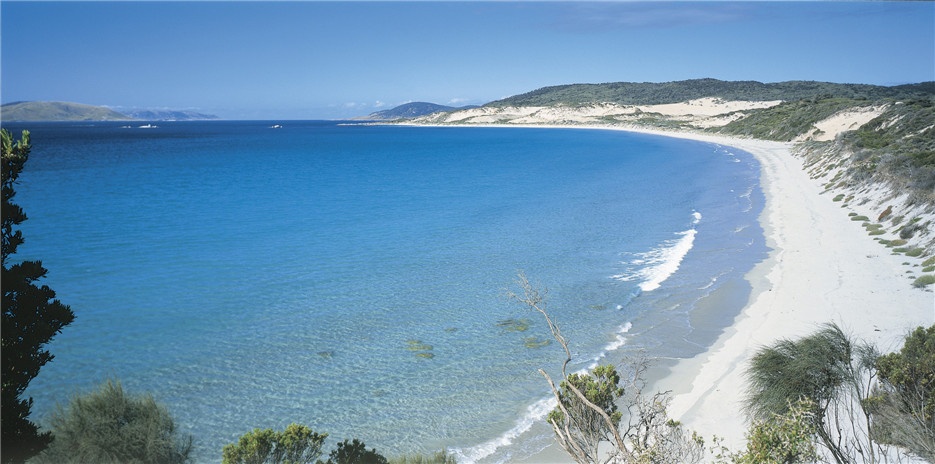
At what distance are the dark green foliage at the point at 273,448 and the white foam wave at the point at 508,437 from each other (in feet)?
9.13

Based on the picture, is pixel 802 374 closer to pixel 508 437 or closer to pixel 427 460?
pixel 508 437

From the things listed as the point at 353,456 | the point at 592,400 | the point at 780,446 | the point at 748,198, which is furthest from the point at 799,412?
the point at 748,198

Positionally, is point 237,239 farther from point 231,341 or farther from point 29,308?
point 29,308

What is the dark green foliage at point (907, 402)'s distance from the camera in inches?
250

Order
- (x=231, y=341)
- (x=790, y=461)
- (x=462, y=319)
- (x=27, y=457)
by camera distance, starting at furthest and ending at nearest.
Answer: (x=462, y=319) → (x=231, y=341) → (x=27, y=457) → (x=790, y=461)

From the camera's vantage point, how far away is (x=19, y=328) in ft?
21.3

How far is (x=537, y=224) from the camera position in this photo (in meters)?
29.1

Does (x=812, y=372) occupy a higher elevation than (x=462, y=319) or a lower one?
higher

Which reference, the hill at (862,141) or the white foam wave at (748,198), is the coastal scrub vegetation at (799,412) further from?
the white foam wave at (748,198)

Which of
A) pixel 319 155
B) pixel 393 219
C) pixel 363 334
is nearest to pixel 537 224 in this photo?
pixel 393 219

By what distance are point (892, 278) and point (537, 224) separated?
15.9 m

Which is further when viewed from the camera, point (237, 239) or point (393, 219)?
point (393, 219)

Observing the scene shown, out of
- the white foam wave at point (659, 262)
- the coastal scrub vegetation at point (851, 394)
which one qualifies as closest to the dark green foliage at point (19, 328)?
the coastal scrub vegetation at point (851, 394)

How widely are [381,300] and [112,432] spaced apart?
30.7ft
